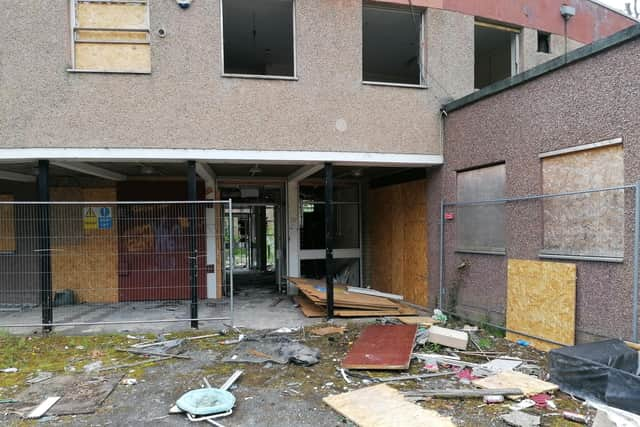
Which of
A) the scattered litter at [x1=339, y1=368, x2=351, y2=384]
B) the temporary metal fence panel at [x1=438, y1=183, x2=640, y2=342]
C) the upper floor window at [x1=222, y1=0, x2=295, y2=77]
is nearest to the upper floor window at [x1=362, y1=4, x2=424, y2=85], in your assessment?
the upper floor window at [x1=222, y1=0, x2=295, y2=77]

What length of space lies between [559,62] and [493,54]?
5.01 metres

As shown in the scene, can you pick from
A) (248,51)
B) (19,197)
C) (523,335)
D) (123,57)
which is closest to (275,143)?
(123,57)

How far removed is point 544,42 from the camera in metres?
9.13

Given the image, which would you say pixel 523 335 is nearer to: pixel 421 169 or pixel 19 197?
pixel 421 169

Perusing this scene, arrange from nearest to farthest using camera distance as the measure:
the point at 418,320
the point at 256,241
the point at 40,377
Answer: the point at 40,377, the point at 418,320, the point at 256,241

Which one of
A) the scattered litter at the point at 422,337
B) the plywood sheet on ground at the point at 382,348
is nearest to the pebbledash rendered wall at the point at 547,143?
the scattered litter at the point at 422,337

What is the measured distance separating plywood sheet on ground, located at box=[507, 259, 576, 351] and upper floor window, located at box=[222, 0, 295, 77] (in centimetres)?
543

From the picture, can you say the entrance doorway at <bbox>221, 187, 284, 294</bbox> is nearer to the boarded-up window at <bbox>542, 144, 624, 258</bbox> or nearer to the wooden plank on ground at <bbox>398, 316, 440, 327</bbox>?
the wooden plank on ground at <bbox>398, 316, 440, 327</bbox>

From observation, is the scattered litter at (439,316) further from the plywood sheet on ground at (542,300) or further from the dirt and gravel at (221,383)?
the plywood sheet on ground at (542,300)

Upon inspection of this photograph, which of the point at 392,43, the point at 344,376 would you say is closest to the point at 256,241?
the point at 392,43

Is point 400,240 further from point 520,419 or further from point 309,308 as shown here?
point 520,419

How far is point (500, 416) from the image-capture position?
3.85 metres

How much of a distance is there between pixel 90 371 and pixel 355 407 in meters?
3.39

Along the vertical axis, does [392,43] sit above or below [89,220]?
above
